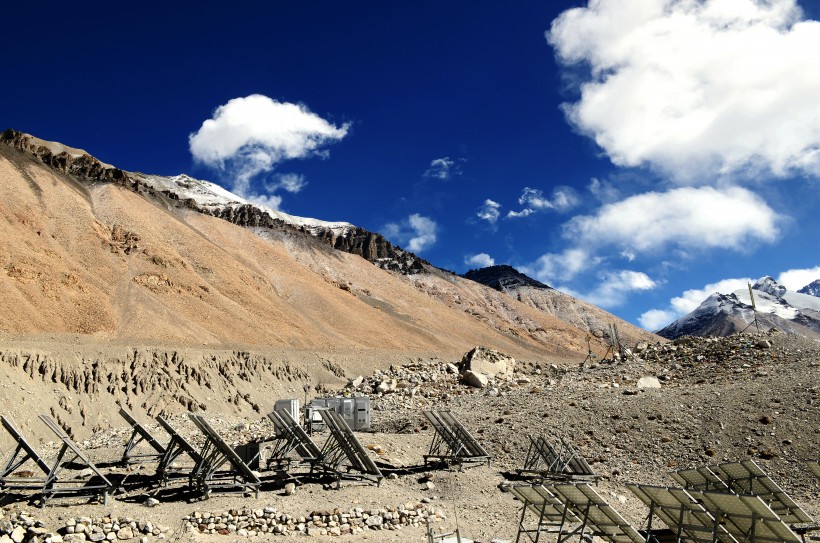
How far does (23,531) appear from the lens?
47.1 feet

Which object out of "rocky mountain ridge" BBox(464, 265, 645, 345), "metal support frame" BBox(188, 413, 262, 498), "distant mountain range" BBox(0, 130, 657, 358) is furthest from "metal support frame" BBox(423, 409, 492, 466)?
"rocky mountain ridge" BBox(464, 265, 645, 345)

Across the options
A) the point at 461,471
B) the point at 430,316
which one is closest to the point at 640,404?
the point at 461,471

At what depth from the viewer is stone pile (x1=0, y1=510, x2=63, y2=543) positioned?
46.4 feet

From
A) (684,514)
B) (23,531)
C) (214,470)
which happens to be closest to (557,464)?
(684,514)

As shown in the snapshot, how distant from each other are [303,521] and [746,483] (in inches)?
431

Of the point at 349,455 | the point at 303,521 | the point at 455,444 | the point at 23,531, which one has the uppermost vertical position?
the point at 455,444

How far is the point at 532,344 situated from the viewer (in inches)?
4747

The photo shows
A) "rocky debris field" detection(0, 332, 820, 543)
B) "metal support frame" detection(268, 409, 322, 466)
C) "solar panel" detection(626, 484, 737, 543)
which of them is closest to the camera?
"solar panel" detection(626, 484, 737, 543)

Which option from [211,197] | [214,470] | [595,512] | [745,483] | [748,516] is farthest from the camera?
[211,197]

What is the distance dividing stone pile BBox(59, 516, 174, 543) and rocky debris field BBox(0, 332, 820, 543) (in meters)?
0.07

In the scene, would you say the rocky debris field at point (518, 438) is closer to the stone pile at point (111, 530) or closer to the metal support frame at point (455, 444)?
the stone pile at point (111, 530)

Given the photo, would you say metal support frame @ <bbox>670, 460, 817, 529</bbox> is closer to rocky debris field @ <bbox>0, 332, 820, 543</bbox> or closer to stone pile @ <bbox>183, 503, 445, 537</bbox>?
rocky debris field @ <bbox>0, 332, 820, 543</bbox>

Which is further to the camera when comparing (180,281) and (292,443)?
(180,281)

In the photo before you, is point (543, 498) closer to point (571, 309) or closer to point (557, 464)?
point (557, 464)
